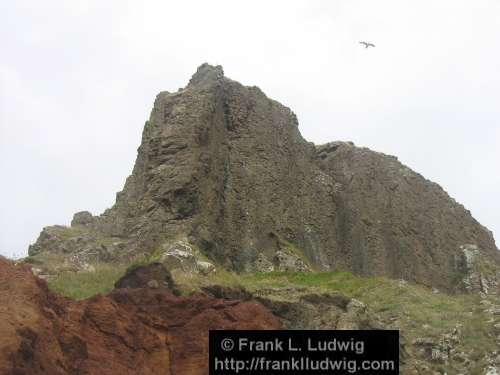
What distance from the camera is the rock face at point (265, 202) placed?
27.6 meters

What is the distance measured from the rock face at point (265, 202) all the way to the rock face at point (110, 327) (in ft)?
26.1

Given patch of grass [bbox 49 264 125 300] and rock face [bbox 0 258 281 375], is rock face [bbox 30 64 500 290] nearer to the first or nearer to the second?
patch of grass [bbox 49 264 125 300]

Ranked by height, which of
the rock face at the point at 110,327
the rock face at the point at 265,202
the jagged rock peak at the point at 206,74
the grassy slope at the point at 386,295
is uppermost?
the jagged rock peak at the point at 206,74

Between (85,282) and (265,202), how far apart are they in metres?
12.6

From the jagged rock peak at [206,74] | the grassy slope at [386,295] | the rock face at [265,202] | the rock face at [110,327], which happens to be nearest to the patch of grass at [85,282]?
the grassy slope at [386,295]

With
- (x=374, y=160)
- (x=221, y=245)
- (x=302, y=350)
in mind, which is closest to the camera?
(x=302, y=350)

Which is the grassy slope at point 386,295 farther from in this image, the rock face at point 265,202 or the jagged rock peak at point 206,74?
the jagged rock peak at point 206,74

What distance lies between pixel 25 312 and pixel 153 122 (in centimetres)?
1904

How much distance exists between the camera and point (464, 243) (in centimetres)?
3784

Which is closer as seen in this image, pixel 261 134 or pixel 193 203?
pixel 193 203

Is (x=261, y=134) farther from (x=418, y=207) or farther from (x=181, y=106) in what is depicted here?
(x=418, y=207)

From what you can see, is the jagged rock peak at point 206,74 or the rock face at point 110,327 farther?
the jagged rock peak at point 206,74

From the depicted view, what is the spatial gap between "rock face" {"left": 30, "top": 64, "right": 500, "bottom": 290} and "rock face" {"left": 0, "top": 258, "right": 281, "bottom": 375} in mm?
7954

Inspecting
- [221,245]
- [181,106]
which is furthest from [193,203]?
[181,106]
